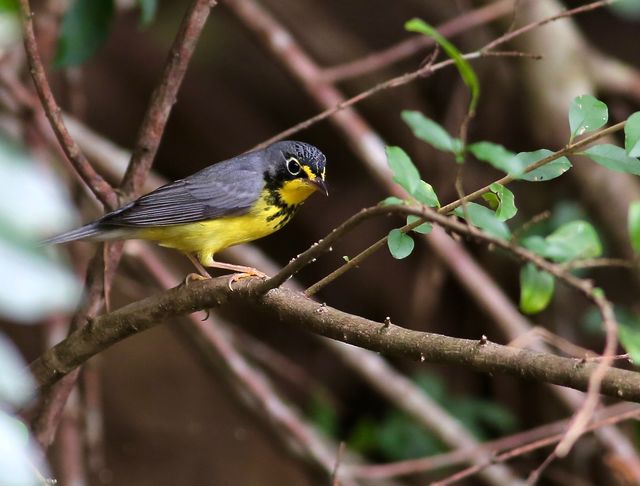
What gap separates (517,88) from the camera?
4980 mm

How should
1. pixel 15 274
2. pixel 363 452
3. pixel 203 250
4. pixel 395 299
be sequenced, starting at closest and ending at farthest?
pixel 15 274 < pixel 203 250 < pixel 363 452 < pixel 395 299

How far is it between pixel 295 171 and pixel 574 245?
197 cm

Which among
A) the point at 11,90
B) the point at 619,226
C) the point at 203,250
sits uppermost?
the point at 11,90

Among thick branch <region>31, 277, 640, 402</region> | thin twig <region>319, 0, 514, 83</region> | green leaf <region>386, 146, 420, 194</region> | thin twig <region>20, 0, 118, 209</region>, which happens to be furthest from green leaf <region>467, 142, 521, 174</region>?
thin twig <region>319, 0, 514, 83</region>

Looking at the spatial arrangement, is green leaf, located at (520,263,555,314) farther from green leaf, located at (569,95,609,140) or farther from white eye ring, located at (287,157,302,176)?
white eye ring, located at (287,157,302,176)

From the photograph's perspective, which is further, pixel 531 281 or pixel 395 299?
pixel 395 299

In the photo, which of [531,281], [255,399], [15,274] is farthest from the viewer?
[255,399]

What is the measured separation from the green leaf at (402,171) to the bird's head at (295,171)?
1451mm

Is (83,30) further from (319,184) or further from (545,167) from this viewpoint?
(545,167)

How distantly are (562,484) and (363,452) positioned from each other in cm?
120

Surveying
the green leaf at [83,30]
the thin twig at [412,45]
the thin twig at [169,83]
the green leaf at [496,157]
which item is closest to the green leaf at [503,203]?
the green leaf at [496,157]

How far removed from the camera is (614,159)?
5.96ft

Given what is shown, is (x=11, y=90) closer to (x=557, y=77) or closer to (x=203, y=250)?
(x=203, y=250)

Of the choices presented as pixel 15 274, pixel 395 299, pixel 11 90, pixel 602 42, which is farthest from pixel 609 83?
pixel 15 274
